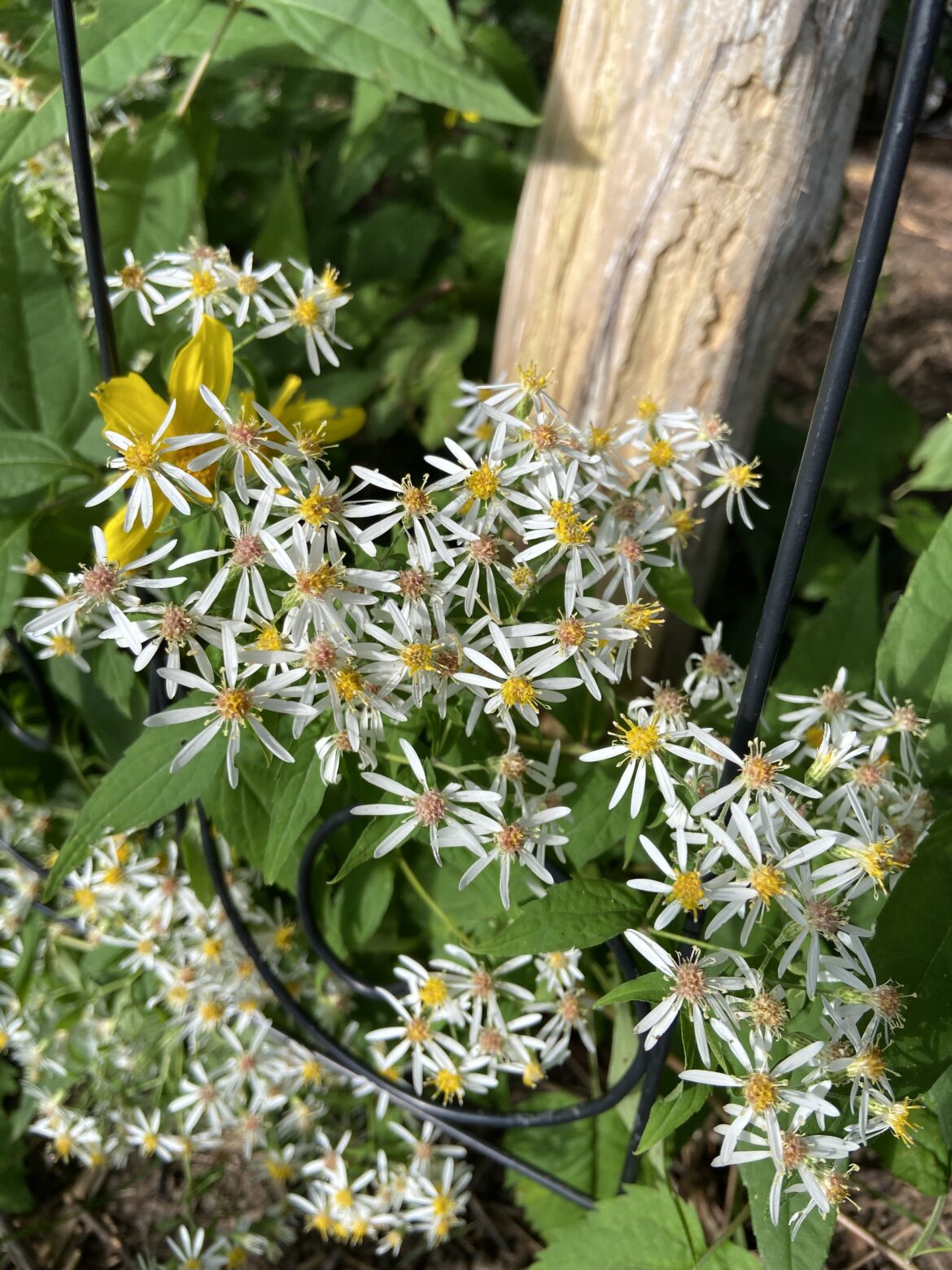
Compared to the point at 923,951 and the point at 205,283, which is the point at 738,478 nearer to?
the point at 923,951

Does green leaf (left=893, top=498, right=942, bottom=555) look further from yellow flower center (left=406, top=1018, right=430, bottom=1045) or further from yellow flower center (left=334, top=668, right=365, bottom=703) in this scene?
yellow flower center (left=334, top=668, right=365, bottom=703)

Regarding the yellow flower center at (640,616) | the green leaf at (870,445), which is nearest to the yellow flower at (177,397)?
the yellow flower center at (640,616)

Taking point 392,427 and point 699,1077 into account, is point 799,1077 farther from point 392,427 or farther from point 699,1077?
point 392,427

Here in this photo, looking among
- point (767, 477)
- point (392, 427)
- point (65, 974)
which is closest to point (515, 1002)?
point (65, 974)

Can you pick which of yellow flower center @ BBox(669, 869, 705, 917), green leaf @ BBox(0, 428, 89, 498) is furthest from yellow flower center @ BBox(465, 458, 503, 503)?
green leaf @ BBox(0, 428, 89, 498)

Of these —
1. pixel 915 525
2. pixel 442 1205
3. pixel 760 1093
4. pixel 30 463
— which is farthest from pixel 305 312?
pixel 915 525

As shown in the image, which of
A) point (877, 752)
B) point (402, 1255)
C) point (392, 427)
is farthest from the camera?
point (392, 427)
